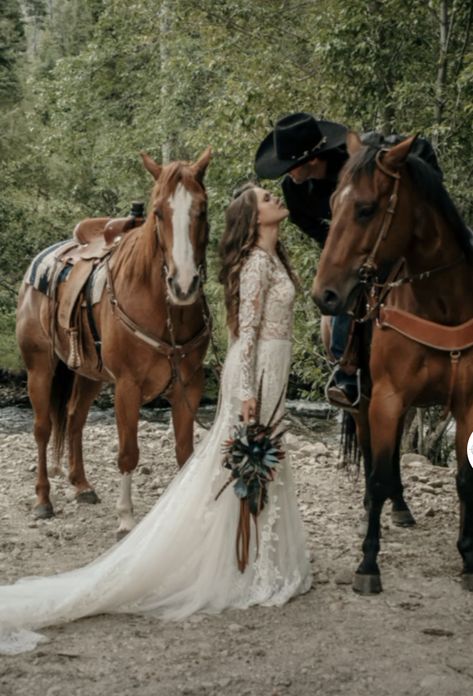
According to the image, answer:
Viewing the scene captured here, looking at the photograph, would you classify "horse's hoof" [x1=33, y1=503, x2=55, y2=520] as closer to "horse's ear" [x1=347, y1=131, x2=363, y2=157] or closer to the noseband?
the noseband

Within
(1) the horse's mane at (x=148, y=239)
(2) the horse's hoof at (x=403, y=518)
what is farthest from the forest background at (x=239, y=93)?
(2) the horse's hoof at (x=403, y=518)

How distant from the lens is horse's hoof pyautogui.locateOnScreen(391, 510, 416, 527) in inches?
259

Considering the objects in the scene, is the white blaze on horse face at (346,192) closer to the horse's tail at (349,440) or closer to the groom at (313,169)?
the groom at (313,169)

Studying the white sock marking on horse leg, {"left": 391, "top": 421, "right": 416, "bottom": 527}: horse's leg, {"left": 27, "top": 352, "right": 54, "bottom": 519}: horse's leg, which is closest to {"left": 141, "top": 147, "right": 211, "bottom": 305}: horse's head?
the white sock marking on horse leg

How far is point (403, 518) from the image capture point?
21.7 feet

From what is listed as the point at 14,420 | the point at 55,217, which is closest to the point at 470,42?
the point at 14,420

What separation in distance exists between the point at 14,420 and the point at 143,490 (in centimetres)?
904

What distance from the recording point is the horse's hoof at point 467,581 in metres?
5.01

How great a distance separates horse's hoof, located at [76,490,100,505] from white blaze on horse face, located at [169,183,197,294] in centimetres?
287

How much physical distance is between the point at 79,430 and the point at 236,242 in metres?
3.37

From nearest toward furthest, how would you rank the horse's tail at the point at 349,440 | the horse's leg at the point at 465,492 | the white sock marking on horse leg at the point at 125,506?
the horse's leg at the point at 465,492 → the white sock marking on horse leg at the point at 125,506 → the horse's tail at the point at 349,440

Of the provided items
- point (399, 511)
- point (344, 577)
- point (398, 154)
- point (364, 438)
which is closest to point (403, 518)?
point (399, 511)

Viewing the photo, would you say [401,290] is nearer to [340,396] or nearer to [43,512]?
[340,396]

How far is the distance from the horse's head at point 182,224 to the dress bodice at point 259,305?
0.49 m
